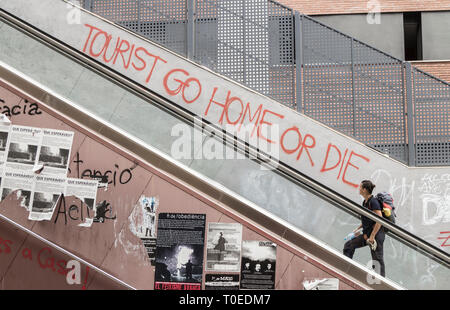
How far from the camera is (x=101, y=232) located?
6898mm

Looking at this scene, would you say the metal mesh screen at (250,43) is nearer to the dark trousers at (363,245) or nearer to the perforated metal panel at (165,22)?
the perforated metal panel at (165,22)

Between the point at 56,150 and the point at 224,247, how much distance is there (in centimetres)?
254

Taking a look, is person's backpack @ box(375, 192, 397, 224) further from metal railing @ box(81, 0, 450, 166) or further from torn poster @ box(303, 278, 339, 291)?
metal railing @ box(81, 0, 450, 166)

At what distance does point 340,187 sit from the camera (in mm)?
9344

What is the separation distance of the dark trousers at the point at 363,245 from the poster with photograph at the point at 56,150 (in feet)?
12.1

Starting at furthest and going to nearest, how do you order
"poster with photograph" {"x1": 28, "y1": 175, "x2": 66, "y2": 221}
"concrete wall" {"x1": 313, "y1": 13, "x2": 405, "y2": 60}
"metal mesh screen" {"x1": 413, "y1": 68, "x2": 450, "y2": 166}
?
1. "concrete wall" {"x1": 313, "y1": 13, "x2": 405, "y2": 60}
2. "metal mesh screen" {"x1": 413, "y1": 68, "x2": 450, "y2": 166}
3. "poster with photograph" {"x1": 28, "y1": 175, "x2": 66, "y2": 221}

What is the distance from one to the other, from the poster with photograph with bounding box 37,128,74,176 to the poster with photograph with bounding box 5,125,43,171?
0.08 metres

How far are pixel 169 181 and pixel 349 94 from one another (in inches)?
176

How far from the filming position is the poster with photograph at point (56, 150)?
7.14 meters

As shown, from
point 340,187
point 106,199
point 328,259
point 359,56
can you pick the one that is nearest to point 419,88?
point 359,56

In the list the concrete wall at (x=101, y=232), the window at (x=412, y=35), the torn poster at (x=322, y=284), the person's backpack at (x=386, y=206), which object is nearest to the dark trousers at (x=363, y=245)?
the torn poster at (x=322, y=284)

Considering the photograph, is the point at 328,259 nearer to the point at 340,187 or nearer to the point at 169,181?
the point at 169,181

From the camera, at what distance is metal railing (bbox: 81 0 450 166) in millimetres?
9789

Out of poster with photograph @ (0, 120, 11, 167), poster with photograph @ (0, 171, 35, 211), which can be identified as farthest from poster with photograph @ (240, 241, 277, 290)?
poster with photograph @ (0, 120, 11, 167)
